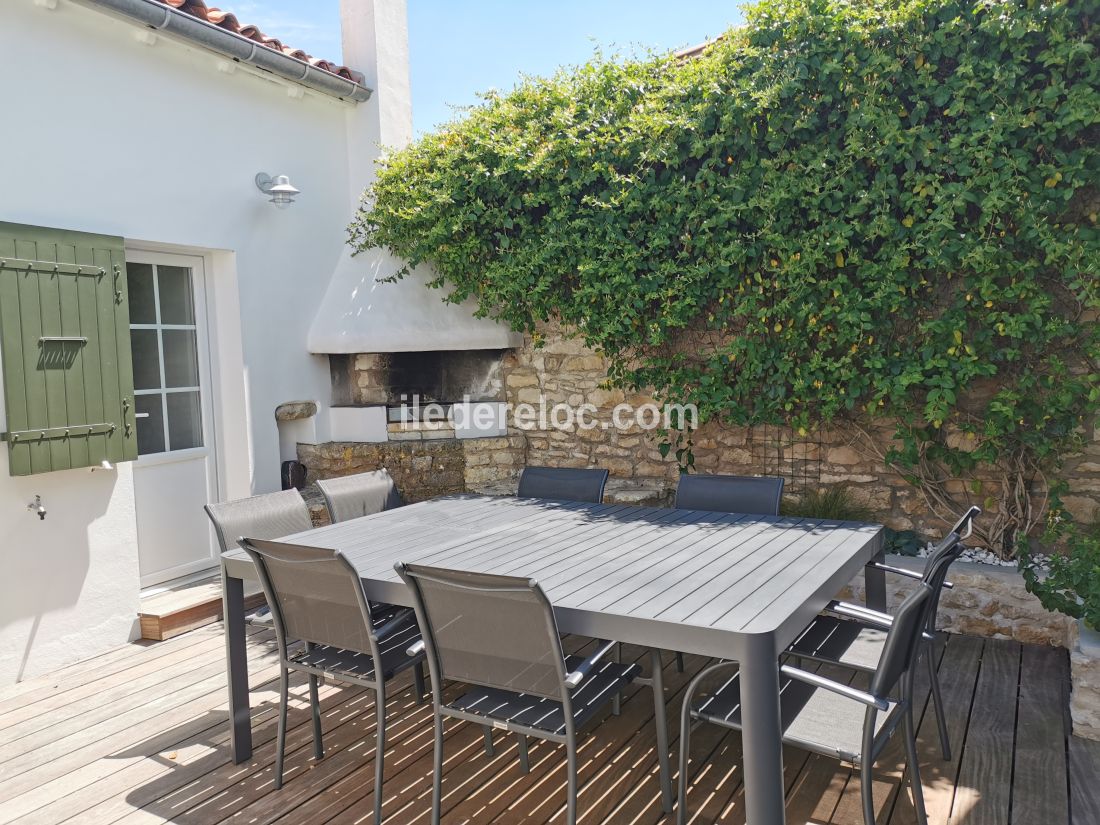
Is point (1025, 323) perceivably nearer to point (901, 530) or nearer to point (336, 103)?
point (901, 530)

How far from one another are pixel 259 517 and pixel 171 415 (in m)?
1.72

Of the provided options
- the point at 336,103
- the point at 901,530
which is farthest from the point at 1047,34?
the point at 336,103

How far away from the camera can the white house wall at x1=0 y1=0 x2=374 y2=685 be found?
405cm

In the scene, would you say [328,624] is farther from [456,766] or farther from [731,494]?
[731,494]

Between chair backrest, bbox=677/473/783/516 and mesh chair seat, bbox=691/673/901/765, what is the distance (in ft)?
Result: 4.32

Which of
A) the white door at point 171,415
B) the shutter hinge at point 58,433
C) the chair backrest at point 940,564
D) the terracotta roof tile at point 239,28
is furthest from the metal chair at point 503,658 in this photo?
the terracotta roof tile at point 239,28

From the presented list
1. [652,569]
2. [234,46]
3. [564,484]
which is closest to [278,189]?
[234,46]

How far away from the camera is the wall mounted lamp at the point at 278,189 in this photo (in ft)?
17.5

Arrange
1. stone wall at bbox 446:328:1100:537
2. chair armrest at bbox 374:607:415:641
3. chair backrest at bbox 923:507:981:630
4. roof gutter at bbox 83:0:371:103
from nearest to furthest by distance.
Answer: chair backrest at bbox 923:507:981:630 < chair armrest at bbox 374:607:415:641 < roof gutter at bbox 83:0:371:103 < stone wall at bbox 446:328:1100:537

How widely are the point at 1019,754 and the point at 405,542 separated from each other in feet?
8.38

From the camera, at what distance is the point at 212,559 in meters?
5.28

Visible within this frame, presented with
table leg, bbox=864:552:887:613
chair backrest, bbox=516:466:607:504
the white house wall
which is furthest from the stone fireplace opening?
table leg, bbox=864:552:887:613

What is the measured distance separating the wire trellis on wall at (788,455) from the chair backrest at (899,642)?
275 centimetres

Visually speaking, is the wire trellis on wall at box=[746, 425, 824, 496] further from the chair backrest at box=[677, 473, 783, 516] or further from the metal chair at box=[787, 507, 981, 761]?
the metal chair at box=[787, 507, 981, 761]
